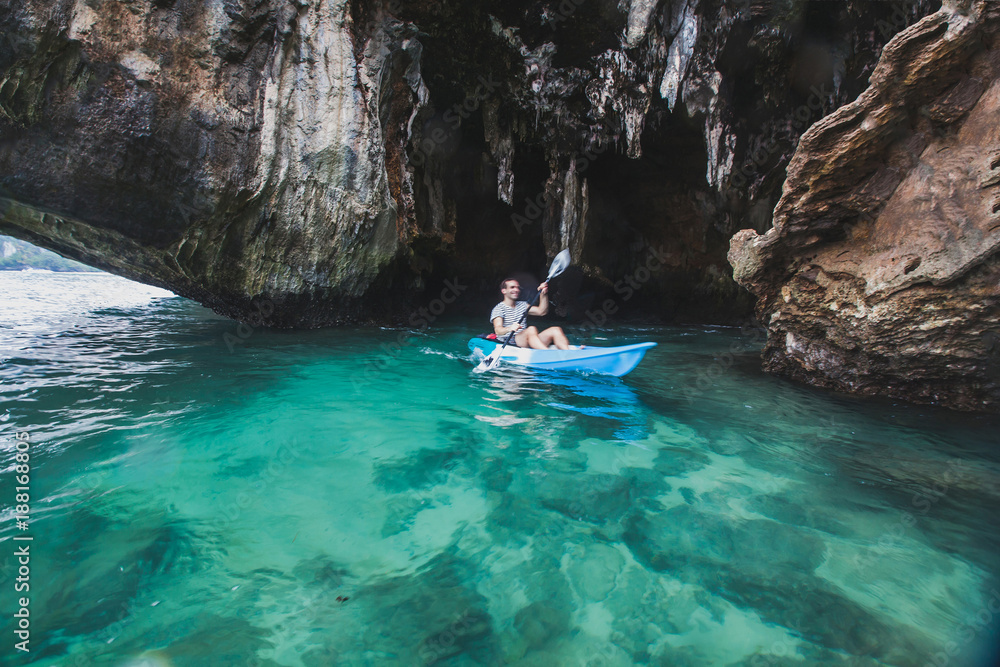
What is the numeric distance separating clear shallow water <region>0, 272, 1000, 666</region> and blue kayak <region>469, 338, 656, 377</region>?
74 cm

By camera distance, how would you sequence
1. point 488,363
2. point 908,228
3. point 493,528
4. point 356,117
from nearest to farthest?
point 493,528 < point 908,228 < point 488,363 < point 356,117

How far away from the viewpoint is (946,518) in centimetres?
249

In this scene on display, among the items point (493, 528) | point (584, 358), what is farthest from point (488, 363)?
point (493, 528)

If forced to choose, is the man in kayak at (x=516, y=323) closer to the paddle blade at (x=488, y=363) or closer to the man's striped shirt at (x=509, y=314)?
the man's striped shirt at (x=509, y=314)

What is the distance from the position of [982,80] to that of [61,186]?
9.79m

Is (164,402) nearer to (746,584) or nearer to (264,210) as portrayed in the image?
(264,210)

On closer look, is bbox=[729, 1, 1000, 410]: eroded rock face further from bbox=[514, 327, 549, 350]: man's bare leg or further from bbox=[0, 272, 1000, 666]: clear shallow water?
bbox=[514, 327, 549, 350]: man's bare leg

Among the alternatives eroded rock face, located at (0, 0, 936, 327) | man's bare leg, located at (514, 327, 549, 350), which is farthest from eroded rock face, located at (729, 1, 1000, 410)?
eroded rock face, located at (0, 0, 936, 327)

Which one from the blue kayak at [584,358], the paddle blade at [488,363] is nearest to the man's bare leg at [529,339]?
the blue kayak at [584,358]

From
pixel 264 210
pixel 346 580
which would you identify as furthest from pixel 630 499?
pixel 264 210

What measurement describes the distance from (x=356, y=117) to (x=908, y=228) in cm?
727

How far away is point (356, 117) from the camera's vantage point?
7441 millimetres

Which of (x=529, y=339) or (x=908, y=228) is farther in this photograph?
(x=529, y=339)

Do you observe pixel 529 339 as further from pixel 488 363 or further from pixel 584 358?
pixel 584 358
